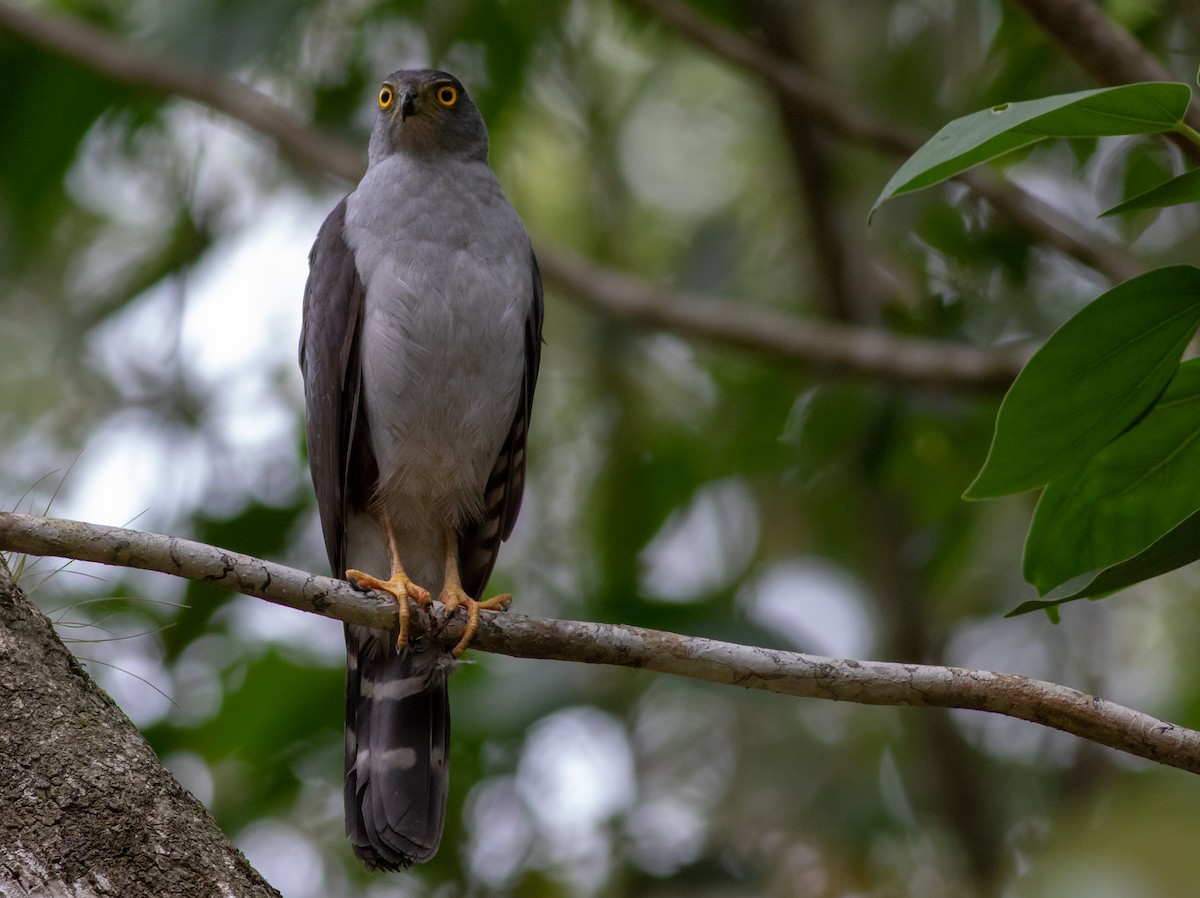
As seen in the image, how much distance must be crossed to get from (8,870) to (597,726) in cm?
440

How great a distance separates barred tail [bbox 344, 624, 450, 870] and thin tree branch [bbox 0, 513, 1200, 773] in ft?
3.55

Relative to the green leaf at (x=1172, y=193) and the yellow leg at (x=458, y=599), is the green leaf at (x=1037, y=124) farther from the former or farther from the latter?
Answer: the yellow leg at (x=458, y=599)

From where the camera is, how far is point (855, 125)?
5.66 metres

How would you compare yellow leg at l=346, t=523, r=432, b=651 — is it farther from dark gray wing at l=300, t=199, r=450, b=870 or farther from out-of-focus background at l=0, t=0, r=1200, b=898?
out-of-focus background at l=0, t=0, r=1200, b=898

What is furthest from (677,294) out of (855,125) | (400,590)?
(400,590)

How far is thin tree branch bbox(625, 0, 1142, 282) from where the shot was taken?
5441 millimetres

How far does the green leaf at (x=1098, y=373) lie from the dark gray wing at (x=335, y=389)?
2454 millimetres

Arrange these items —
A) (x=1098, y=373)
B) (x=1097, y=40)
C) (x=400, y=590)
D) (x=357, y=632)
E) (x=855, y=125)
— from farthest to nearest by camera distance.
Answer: (x=855, y=125), (x=357, y=632), (x=1097, y=40), (x=400, y=590), (x=1098, y=373)

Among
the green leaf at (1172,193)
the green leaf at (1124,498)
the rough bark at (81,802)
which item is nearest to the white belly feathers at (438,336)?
the rough bark at (81,802)

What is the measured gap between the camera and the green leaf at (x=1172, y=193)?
2.14 m

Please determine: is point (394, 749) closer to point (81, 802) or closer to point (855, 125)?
point (81, 802)

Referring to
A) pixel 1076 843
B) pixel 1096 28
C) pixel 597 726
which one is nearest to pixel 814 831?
pixel 597 726

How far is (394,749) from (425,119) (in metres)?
2.37

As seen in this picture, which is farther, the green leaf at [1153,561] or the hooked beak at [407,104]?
the hooked beak at [407,104]
